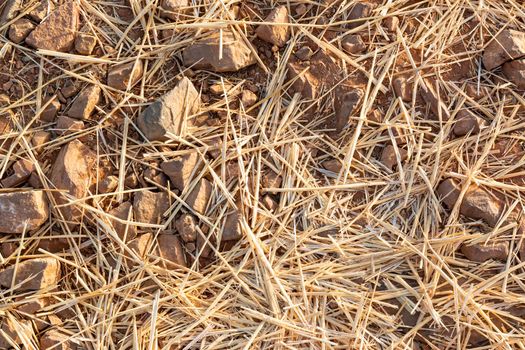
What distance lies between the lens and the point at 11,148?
6.39 feet

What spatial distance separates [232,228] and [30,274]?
0.68m

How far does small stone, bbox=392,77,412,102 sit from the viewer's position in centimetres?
205

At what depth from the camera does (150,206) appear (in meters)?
1.95

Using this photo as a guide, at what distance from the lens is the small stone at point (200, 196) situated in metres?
1.94

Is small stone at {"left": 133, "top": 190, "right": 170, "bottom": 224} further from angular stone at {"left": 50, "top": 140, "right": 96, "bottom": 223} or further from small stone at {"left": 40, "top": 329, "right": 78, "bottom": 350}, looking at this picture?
small stone at {"left": 40, "top": 329, "right": 78, "bottom": 350}

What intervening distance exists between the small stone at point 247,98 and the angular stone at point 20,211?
76cm

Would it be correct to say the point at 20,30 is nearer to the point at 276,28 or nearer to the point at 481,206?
the point at 276,28

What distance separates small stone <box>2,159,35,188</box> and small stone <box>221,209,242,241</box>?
683 millimetres

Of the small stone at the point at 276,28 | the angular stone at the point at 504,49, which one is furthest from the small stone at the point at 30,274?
the angular stone at the point at 504,49

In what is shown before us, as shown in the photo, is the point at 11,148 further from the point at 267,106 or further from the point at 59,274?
the point at 267,106

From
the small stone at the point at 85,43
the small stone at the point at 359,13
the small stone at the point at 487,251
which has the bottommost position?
the small stone at the point at 487,251

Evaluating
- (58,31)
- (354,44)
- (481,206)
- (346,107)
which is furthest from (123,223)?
(481,206)

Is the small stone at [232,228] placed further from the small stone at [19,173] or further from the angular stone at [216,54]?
the small stone at [19,173]

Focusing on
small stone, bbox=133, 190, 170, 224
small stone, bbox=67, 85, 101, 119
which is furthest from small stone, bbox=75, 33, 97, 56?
small stone, bbox=133, 190, 170, 224
